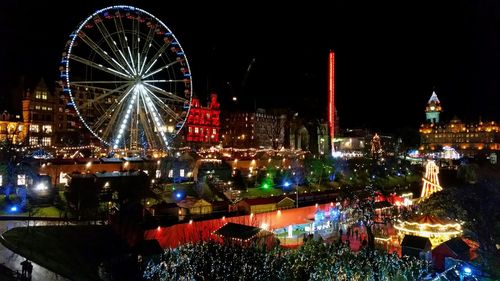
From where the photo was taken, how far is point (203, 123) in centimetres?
6956

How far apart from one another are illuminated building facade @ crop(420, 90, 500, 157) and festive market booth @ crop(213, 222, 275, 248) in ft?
Result: 311

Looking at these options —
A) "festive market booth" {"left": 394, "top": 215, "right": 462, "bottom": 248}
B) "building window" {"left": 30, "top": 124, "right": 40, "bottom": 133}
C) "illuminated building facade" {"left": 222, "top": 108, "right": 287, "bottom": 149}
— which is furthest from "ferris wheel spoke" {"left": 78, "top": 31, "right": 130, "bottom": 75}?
"illuminated building facade" {"left": 222, "top": 108, "right": 287, "bottom": 149}

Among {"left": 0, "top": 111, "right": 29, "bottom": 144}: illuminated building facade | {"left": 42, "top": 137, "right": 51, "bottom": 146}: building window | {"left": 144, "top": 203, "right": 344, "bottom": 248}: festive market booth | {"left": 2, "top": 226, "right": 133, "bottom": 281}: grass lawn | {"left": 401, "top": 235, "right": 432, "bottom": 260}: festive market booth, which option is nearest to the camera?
{"left": 2, "top": 226, "right": 133, "bottom": 281}: grass lawn

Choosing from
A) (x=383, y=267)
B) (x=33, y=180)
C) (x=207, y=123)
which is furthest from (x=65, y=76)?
(x=207, y=123)

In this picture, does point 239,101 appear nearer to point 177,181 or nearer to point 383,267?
point 177,181

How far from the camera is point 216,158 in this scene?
4344 cm

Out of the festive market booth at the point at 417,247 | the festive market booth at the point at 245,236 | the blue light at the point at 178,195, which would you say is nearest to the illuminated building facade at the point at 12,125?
the blue light at the point at 178,195

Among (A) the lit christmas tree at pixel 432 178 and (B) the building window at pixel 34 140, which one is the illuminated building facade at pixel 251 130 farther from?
(A) the lit christmas tree at pixel 432 178

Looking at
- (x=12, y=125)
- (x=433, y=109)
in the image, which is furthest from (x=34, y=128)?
(x=433, y=109)

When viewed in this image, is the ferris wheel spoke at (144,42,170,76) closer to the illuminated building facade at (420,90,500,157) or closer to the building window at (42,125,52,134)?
the building window at (42,125,52,134)

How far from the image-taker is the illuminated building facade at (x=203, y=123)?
221 feet

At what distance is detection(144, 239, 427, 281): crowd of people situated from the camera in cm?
1742

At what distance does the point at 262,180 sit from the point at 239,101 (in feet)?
156

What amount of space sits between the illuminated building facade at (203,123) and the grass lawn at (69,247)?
1768 inches
